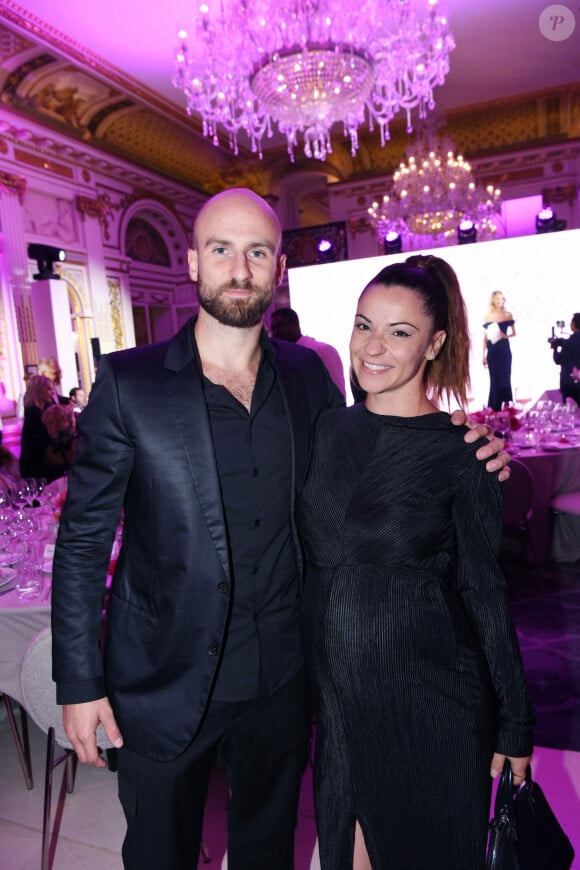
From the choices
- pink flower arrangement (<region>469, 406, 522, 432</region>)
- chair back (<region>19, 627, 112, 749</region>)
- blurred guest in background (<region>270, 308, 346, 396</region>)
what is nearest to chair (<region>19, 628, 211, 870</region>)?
chair back (<region>19, 627, 112, 749</region>)

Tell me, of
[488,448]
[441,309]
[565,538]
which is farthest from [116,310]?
[488,448]

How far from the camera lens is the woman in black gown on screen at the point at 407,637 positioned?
134 cm

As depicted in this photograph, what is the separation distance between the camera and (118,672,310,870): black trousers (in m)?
1.43

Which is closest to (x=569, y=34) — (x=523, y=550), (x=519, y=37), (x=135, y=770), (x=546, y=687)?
(x=519, y=37)

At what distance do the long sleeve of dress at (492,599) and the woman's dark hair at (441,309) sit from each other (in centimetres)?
34

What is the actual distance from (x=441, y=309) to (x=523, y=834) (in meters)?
1.22

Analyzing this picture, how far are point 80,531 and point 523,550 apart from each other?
4271 millimetres

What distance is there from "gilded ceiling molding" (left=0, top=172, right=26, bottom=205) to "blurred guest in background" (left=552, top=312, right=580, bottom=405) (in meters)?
7.21

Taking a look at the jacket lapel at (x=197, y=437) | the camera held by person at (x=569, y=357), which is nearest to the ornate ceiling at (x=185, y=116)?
the camera held by person at (x=569, y=357)

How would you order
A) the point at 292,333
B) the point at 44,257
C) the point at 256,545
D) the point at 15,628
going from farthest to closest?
the point at 44,257 < the point at 292,333 < the point at 15,628 < the point at 256,545

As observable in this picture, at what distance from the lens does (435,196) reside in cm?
915

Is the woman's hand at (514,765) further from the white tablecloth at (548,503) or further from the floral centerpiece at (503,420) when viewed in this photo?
the floral centerpiece at (503,420)

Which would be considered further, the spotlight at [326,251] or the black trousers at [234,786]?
the spotlight at [326,251]

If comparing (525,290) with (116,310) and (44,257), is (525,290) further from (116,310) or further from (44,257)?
(116,310)
